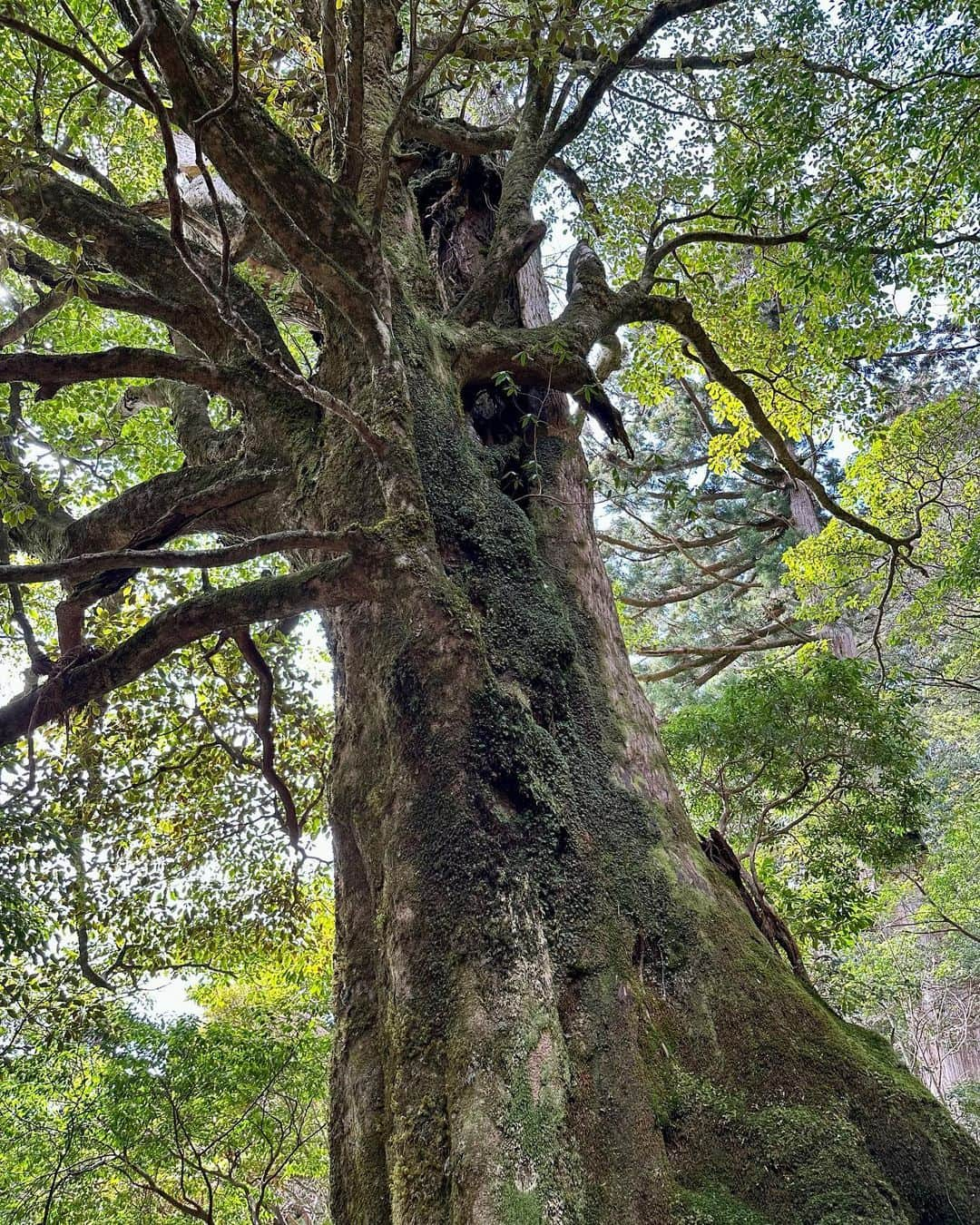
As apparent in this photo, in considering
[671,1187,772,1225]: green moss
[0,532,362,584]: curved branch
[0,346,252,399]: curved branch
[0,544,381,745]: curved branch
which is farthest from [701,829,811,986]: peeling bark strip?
[0,346,252,399]: curved branch

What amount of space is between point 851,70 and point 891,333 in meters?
2.08

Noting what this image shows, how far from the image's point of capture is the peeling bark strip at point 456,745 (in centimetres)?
220

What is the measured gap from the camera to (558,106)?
4969 millimetres

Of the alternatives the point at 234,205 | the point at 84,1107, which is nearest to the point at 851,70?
the point at 234,205

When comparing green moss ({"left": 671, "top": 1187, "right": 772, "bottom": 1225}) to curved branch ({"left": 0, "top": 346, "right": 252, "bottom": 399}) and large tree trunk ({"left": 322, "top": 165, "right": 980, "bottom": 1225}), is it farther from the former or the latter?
curved branch ({"left": 0, "top": 346, "right": 252, "bottom": 399})

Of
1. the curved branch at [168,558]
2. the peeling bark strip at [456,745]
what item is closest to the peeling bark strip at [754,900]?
the peeling bark strip at [456,745]

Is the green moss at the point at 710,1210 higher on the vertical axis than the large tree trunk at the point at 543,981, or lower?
lower

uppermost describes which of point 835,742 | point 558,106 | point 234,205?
point 234,205

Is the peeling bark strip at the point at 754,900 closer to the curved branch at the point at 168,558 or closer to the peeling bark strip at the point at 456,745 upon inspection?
the peeling bark strip at the point at 456,745

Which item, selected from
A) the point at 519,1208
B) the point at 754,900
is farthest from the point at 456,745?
the point at 754,900

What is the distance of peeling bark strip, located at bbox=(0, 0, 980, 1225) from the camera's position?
2.20m

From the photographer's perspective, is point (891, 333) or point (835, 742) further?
point (891, 333)

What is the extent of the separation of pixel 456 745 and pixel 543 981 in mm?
768

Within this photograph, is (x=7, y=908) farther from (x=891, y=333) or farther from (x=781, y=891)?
(x=891, y=333)
